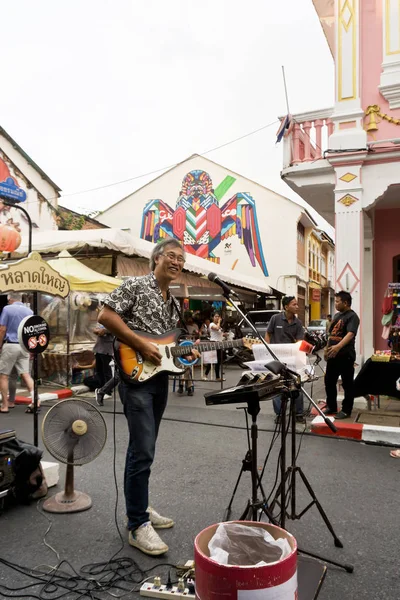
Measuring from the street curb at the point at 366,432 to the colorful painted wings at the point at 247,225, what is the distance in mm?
20990

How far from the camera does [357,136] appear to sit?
7.73m

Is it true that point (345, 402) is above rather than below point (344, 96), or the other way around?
below

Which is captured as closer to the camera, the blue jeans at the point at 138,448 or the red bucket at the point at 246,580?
the red bucket at the point at 246,580

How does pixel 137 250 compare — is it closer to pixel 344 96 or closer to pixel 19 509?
pixel 344 96

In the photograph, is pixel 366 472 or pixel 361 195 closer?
pixel 366 472

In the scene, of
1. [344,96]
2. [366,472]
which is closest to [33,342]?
[366,472]

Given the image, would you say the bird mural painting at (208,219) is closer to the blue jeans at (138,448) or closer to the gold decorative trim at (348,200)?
the gold decorative trim at (348,200)

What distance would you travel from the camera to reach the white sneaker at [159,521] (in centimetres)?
332

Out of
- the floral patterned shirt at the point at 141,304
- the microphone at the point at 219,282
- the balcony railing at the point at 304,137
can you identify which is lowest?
the floral patterned shirt at the point at 141,304

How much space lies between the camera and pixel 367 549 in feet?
10.1

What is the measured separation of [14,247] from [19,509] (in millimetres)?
8101

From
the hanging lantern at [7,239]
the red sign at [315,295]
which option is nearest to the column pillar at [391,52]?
the hanging lantern at [7,239]

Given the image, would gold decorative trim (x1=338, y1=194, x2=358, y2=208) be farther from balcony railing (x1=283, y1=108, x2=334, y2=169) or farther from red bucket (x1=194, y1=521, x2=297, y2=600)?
red bucket (x1=194, y1=521, x2=297, y2=600)

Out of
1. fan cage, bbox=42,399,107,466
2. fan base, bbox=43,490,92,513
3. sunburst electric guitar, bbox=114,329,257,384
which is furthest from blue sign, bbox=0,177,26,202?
sunburst electric guitar, bbox=114,329,257,384
